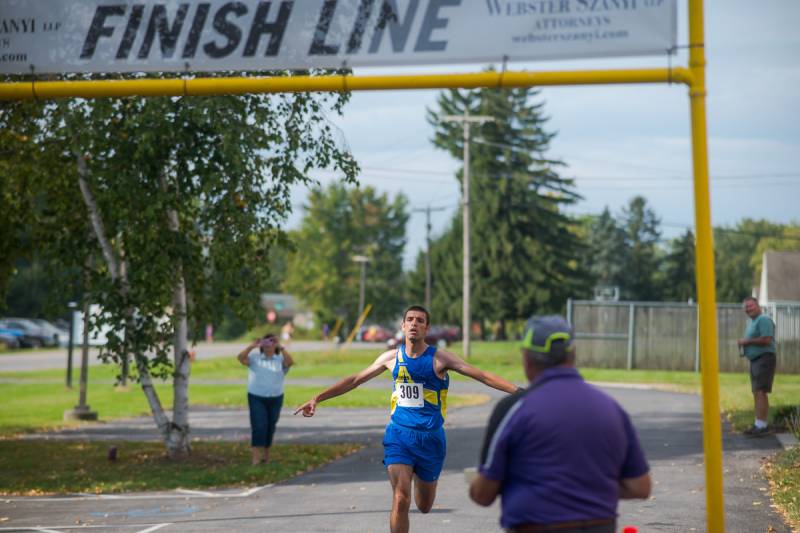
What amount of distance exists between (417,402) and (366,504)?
3.61 meters

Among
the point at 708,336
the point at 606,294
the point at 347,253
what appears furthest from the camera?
the point at 347,253

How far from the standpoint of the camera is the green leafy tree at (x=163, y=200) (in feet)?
48.4

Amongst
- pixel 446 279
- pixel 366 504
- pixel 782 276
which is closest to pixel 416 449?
pixel 366 504

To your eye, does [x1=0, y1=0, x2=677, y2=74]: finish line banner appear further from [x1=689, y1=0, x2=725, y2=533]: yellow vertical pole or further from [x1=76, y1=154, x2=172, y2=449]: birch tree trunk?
[x1=76, y1=154, x2=172, y2=449]: birch tree trunk

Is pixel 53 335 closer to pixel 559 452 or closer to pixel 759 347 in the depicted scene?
pixel 759 347

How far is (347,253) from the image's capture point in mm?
113938

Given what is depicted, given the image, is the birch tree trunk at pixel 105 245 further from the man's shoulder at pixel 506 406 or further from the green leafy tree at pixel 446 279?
the green leafy tree at pixel 446 279

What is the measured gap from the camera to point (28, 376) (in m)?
41.3

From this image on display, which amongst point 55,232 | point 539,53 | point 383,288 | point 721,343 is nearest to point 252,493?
point 55,232

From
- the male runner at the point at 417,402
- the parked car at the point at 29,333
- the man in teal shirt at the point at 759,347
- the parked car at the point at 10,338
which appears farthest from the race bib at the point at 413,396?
the parked car at the point at 29,333

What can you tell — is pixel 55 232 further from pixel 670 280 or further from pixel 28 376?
pixel 670 280

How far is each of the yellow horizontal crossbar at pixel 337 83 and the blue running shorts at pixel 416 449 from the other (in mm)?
2694

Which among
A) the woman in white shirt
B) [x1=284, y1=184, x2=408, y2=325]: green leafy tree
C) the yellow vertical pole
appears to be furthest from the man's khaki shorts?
[x1=284, y1=184, x2=408, y2=325]: green leafy tree

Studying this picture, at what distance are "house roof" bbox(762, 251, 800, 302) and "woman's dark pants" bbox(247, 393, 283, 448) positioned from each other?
41.0 metres
